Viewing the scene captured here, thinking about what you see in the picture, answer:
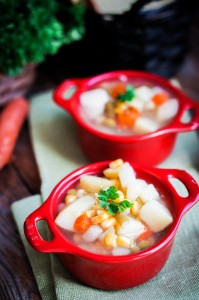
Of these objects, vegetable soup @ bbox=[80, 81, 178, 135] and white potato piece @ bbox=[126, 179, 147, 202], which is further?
vegetable soup @ bbox=[80, 81, 178, 135]

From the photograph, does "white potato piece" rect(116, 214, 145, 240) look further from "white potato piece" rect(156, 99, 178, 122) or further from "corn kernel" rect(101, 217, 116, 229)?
"white potato piece" rect(156, 99, 178, 122)

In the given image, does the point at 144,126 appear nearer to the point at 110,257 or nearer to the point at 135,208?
the point at 135,208

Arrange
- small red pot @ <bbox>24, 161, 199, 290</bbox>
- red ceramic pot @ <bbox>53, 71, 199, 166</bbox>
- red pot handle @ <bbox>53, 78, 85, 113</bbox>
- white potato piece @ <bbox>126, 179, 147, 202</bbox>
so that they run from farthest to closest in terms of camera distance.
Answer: red pot handle @ <bbox>53, 78, 85, 113</bbox>, red ceramic pot @ <bbox>53, 71, 199, 166</bbox>, white potato piece @ <bbox>126, 179, 147, 202</bbox>, small red pot @ <bbox>24, 161, 199, 290</bbox>

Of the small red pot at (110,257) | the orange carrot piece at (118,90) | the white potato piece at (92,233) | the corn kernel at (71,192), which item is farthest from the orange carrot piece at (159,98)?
the white potato piece at (92,233)

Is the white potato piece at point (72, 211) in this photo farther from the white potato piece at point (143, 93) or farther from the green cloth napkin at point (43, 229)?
the white potato piece at point (143, 93)

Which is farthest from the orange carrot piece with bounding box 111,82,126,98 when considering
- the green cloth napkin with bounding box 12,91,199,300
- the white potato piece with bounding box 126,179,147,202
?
the white potato piece with bounding box 126,179,147,202

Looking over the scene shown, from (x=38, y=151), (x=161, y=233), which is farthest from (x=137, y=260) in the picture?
(x=38, y=151)

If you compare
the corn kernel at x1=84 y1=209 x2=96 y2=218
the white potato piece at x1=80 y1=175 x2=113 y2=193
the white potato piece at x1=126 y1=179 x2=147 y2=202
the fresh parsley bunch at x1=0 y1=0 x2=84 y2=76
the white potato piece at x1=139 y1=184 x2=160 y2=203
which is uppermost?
the fresh parsley bunch at x1=0 y1=0 x2=84 y2=76
